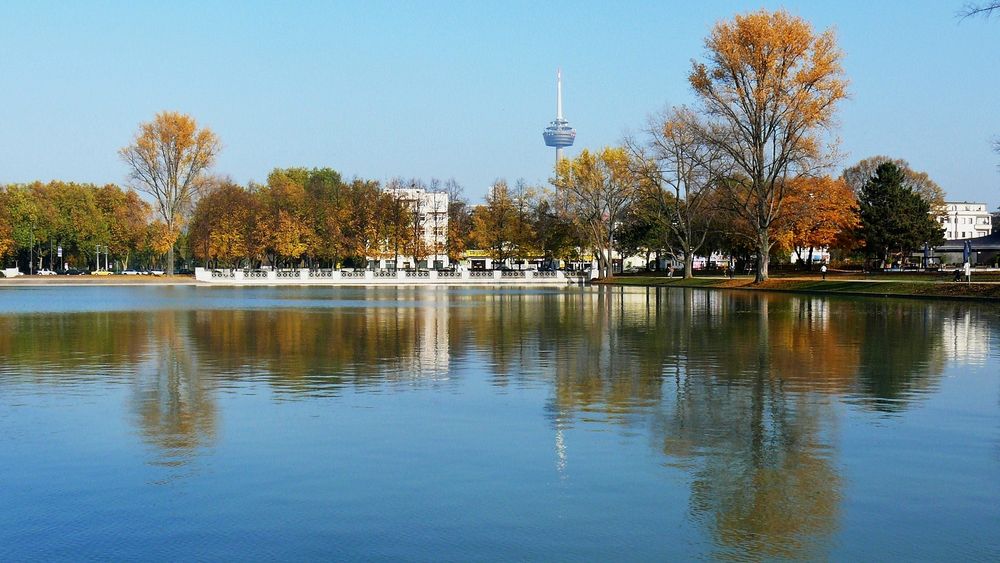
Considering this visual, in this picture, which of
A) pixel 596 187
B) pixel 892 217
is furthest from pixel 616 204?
pixel 892 217

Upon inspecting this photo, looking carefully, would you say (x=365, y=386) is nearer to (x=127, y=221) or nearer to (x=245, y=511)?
(x=245, y=511)

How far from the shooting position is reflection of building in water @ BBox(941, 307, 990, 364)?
2094 centimetres

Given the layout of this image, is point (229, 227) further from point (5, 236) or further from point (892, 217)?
point (892, 217)

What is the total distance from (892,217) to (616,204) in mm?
24994

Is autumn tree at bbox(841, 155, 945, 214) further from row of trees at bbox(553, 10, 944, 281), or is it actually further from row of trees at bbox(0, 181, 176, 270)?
row of trees at bbox(0, 181, 176, 270)

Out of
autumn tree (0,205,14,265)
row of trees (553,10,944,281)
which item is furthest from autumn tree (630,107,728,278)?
autumn tree (0,205,14,265)

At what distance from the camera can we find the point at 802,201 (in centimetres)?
6644

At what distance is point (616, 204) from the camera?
9181 centimetres

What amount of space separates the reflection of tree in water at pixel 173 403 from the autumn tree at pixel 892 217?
75.0 metres

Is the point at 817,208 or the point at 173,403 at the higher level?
the point at 817,208

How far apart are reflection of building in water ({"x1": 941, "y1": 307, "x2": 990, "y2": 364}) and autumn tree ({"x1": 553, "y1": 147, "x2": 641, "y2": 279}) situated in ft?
183

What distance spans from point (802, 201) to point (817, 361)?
162 feet

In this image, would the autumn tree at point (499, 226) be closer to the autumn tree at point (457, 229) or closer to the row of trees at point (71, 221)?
the autumn tree at point (457, 229)

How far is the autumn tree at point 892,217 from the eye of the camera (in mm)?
84750
